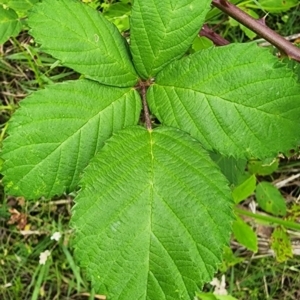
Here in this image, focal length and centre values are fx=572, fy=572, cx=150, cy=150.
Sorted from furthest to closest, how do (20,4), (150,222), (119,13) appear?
(119,13) → (20,4) → (150,222)

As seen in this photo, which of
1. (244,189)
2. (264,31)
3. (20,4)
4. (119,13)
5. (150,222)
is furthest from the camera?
(244,189)

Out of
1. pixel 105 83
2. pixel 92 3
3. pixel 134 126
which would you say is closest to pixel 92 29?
pixel 105 83

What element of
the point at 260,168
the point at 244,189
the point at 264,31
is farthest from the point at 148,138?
the point at 260,168

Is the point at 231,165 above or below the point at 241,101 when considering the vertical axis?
below

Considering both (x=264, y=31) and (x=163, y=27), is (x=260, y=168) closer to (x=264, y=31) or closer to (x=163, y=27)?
(x=264, y=31)

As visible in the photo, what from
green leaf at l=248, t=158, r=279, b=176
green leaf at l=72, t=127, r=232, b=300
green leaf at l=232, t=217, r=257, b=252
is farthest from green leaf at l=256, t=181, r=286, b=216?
green leaf at l=72, t=127, r=232, b=300

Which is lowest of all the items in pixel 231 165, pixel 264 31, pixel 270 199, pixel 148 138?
pixel 270 199

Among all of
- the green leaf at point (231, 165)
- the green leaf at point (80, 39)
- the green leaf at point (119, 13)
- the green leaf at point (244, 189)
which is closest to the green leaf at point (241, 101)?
the green leaf at point (80, 39)

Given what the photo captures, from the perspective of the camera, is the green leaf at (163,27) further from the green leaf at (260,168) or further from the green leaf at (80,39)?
the green leaf at (260,168)

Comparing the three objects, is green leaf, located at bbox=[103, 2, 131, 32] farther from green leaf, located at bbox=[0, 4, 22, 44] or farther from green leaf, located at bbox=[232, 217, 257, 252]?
green leaf, located at bbox=[232, 217, 257, 252]
